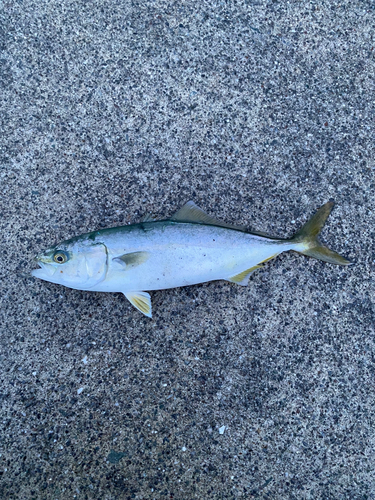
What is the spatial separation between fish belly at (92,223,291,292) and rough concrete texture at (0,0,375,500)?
0.81 ft

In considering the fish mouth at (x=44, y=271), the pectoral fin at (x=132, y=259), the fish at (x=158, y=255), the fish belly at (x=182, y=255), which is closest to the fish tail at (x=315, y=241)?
the fish at (x=158, y=255)

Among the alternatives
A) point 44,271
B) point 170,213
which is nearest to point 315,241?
point 170,213

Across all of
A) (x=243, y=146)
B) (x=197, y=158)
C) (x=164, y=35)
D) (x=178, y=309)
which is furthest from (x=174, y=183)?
(x=164, y=35)

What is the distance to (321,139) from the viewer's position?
2980mm

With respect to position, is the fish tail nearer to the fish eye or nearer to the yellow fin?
the yellow fin

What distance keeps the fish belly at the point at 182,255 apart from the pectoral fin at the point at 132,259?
0.06 ft

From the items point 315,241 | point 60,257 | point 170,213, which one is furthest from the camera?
point 170,213

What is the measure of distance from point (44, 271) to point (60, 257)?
0.60 ft

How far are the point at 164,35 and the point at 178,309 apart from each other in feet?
7.65

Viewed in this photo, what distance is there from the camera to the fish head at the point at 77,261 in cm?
249

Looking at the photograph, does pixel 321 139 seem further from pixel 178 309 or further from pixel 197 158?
pixel 178 309

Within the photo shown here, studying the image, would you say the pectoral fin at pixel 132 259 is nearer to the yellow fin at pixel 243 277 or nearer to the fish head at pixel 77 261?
the fish head at pixel 77 261

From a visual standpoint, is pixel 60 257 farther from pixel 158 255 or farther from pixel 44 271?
pixel 158 255

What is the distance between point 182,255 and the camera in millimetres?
2547
